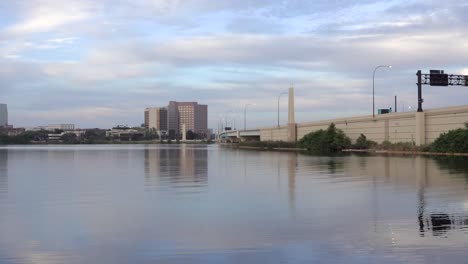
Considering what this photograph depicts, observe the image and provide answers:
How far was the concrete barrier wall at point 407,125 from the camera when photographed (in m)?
63.5

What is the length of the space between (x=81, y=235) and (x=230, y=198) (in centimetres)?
776

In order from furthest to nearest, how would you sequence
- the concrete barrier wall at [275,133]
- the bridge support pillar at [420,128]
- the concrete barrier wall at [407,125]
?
the concrete barrier wall at [275,133] < the bridge support pillar at [420,128] < the concrete barrier wall at [407,125]

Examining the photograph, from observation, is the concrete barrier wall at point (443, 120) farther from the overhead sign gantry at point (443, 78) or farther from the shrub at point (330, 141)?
the shrub at point (330, 141)

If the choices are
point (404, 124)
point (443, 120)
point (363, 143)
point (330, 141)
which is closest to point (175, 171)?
point (443, 120)

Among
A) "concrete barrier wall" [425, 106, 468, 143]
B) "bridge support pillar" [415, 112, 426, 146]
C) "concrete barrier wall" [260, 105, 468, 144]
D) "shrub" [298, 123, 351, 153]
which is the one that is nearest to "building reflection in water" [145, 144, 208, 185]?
Result: "concrete barrier wall" [425, 106, 468, 143]

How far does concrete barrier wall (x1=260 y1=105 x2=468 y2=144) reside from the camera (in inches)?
2499

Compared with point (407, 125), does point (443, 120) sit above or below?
above

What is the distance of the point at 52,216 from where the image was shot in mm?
15188

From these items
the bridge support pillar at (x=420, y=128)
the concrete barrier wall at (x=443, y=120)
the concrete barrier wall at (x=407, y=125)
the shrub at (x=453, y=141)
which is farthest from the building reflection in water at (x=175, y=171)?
the bridge support pillar at (x=420, y=128)

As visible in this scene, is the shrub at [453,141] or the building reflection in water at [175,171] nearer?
the building reflection in water at [175,171]

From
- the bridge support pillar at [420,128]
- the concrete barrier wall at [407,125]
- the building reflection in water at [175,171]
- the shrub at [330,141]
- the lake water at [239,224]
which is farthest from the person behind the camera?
the shrub at [330,141]

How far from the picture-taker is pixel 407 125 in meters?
73.4

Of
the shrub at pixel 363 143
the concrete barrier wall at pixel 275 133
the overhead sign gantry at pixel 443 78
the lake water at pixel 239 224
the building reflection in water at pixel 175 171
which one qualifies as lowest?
the building reflection in water at pixel 175 171

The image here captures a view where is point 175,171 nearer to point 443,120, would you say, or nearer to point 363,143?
point 443,120
